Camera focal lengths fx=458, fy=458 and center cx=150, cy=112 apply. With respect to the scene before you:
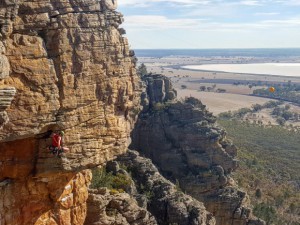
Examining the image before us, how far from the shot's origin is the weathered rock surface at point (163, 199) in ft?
117

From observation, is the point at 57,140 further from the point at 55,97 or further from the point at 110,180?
the point at 110,180

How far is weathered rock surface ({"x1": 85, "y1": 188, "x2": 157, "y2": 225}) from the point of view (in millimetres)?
26562

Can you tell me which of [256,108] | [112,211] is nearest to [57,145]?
[112,211]

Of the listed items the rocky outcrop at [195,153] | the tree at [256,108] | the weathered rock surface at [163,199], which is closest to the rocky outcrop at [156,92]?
the rocky outcrop at [195,153]

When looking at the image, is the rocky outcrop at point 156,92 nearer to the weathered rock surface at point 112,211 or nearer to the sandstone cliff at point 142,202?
the sandstone cliff at point 142,202

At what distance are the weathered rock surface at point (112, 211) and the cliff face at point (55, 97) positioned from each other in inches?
112

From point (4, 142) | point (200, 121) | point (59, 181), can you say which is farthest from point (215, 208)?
point (4, 142)

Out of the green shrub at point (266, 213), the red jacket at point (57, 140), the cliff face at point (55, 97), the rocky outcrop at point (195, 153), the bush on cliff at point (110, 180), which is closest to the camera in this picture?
the cliff face at point (55, 97)

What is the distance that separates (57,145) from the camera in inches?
782

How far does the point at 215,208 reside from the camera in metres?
47.0

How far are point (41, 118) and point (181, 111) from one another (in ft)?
119

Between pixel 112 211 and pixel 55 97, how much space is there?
11.1 metres

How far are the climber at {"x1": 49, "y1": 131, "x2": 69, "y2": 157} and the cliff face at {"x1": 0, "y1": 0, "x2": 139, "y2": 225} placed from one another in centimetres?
34

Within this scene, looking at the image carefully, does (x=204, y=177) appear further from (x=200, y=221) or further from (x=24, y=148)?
(x=24, y=148)
